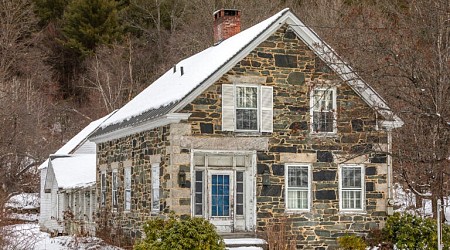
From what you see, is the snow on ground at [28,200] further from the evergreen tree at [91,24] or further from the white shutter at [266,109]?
the white shutter at [266,109]

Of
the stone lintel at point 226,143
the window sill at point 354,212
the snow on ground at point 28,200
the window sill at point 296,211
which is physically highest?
the stone lintel at point 226,143

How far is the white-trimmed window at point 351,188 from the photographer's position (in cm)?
2144

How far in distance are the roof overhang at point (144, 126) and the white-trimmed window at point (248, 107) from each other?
4.52 ft

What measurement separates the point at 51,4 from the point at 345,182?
131 ft

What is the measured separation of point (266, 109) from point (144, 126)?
363cm

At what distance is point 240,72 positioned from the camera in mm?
20859

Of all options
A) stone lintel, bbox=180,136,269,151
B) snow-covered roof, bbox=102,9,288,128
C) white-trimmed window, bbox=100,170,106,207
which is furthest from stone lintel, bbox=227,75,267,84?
white-trimmed window, bbox=100,170,106,207

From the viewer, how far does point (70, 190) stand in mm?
31656

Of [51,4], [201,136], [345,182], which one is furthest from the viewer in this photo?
[51,4]

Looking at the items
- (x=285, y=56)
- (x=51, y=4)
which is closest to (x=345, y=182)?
(x=285, y=56)

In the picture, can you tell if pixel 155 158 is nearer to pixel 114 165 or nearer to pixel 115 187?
pixel 114 165

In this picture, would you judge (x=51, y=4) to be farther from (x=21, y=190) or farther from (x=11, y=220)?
(x=11, y=220)

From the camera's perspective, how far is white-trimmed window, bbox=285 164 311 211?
21.0 meters

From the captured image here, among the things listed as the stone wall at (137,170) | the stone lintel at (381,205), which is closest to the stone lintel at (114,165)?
the stone wall at (137,170)
